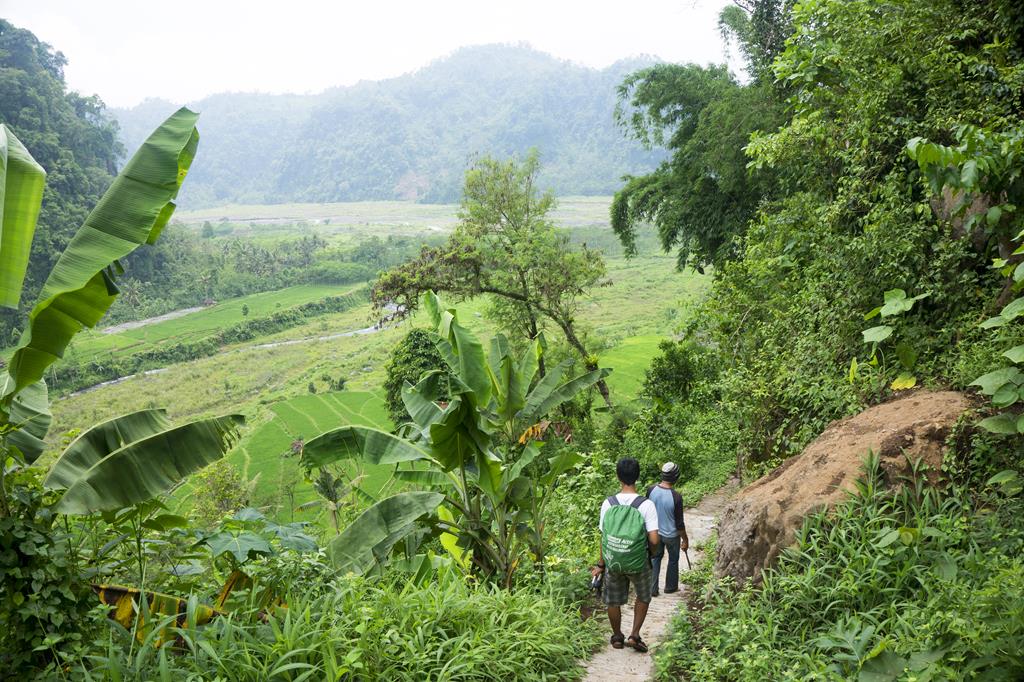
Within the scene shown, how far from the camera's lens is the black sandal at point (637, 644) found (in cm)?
436

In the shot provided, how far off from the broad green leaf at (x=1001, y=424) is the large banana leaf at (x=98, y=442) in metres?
4.47

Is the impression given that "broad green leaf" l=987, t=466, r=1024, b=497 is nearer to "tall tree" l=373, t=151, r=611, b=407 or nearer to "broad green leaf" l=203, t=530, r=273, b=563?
"broad green leaf" l=203, t=530, r=273, b=563

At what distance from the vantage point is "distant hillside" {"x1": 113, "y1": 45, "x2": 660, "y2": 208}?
119188mm

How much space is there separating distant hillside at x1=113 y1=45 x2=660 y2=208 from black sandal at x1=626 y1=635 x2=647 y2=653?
342ft

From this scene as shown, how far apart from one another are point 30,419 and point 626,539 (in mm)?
3363

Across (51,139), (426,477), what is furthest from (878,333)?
(51,139)

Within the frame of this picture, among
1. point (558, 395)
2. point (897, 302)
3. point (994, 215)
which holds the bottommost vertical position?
point (558, 395)

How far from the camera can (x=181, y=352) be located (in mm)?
44625

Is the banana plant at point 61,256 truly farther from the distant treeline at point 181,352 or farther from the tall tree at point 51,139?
the tall tree at point 51,139

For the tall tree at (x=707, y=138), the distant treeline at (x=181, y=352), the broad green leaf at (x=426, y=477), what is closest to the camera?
the broad green leaf at (x=426, y=477)

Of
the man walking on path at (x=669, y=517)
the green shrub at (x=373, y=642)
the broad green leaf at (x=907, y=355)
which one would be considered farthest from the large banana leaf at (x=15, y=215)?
the broad green leaf at (x=907, y=355)

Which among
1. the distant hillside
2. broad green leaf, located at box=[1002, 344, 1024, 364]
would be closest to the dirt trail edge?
broad green leaf, located at box=[1002, 344, 1024, 364]

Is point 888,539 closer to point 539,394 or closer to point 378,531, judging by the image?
point 539,394

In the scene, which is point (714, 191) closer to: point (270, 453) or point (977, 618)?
point (977, 618)
